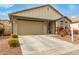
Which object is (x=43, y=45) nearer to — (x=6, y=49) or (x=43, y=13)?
(x=43, y=13)

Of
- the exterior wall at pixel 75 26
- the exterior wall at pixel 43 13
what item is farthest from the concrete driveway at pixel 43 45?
the exterior wall at pixel 43 13

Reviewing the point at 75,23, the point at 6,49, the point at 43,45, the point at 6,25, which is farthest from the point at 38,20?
the point at 6,49

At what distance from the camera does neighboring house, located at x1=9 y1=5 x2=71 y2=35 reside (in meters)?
7.56

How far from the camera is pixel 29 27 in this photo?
7.88 meters

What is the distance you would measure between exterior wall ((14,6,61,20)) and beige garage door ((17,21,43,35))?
36 cm

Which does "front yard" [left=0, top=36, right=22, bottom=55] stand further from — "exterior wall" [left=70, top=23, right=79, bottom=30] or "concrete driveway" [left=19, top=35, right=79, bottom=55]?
"exterior wall" [left=70, top=23, right=79, bottom=30]

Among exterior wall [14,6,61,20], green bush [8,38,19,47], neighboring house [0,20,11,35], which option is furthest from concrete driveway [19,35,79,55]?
exterior wall [14,6,61,20]

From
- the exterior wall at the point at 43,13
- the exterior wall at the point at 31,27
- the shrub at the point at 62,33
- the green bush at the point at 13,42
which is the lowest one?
the green bush at the point at 13,42

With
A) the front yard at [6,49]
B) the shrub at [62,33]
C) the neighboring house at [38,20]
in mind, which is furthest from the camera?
the shrub at [62,33]

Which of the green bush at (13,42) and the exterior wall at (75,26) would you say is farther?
the exterior wall at (75,26)

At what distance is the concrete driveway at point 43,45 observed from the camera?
7.15 metres

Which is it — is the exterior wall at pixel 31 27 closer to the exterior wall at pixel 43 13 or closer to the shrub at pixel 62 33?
the exterior wall at pixel 43 13
